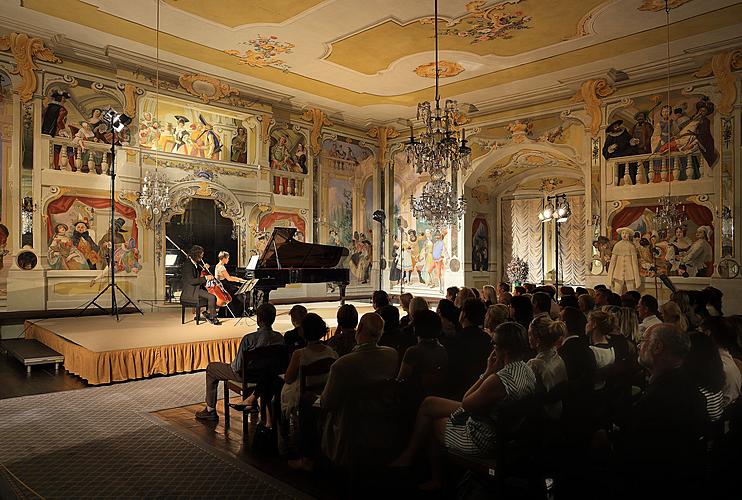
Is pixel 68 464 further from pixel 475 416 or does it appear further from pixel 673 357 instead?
pixel 673 357

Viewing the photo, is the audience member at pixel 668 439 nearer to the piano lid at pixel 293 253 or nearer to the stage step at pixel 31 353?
the stage step at pixel 31 353

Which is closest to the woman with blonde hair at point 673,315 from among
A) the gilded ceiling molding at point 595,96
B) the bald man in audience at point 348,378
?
the bald man in audience at point 348,378

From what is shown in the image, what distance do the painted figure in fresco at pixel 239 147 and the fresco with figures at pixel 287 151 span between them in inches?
24.7

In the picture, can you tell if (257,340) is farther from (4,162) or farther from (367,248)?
(367,248)

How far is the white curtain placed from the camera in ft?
51.3

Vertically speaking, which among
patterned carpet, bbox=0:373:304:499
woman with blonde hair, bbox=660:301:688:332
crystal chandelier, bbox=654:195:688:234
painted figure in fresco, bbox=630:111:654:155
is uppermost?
painted figure in fresco, bbox=630:111:654:155

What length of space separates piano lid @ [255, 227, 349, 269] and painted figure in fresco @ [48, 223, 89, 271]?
3.47 metres

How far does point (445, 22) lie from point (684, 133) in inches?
201

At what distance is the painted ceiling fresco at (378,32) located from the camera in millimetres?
8203

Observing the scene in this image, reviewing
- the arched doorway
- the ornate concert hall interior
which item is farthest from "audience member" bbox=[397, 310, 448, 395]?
the arched doorway

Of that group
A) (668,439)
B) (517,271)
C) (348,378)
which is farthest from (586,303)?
(517,271)

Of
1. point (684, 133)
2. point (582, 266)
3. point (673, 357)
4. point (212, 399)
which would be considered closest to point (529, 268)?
point (582, 266)

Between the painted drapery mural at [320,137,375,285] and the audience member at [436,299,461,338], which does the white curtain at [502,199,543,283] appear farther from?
the audience member at [436,299,461,338]

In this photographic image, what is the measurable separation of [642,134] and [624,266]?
8.68 feet
